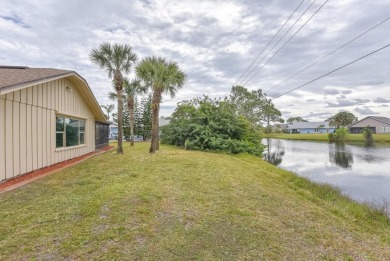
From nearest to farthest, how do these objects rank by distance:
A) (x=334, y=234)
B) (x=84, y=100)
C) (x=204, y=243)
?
1. (x=204, y=243)
2. (x=334, y=234)
3. (x=84, y=100)

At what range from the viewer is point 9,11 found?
1057cm

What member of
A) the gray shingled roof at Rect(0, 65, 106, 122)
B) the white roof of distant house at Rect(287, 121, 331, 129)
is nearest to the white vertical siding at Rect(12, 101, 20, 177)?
the gray shingled roof at Rect(0, 65, 106, 122)

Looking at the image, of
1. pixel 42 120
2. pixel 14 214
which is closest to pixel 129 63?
pixel 42 120

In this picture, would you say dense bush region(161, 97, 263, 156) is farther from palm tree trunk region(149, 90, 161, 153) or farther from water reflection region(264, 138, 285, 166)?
palm tree trunk region(149, 90, 161, 153)

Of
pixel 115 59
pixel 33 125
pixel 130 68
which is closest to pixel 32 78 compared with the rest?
pixel 33 125

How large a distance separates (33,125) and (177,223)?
6.85 m

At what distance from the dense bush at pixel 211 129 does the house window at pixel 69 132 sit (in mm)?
8274

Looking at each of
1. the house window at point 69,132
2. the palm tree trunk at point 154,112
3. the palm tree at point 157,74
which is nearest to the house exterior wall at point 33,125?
the house window at point 69,132

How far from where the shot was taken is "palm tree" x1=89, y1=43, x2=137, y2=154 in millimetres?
14125

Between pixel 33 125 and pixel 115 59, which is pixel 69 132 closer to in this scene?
pixel 33 125

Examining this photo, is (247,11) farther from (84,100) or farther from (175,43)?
(84,100)

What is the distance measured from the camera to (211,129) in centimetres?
2081

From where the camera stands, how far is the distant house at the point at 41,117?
724 centimetres

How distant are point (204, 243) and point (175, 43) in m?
15.7
